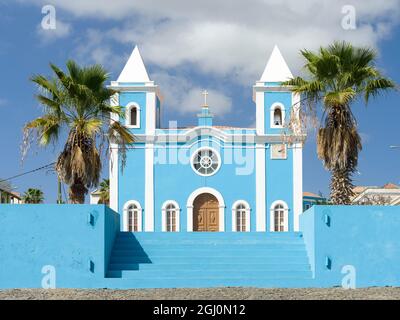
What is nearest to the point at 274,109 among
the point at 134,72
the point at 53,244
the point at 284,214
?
the point at 284,214

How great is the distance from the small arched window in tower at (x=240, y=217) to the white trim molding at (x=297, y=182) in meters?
2.29

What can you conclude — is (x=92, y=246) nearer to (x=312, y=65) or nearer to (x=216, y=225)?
(x=312, y=65)

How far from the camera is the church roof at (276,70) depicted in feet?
114

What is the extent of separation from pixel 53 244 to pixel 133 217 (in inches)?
520

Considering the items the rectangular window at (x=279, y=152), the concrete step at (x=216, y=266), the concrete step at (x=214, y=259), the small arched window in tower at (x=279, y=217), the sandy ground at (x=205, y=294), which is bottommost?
the sandy ground at (x=205, y=294)

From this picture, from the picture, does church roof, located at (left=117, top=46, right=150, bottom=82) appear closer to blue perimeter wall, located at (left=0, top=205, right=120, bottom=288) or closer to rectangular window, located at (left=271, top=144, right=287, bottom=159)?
rectangular window, located at (left=271, top=144, right=287, bottom=159)

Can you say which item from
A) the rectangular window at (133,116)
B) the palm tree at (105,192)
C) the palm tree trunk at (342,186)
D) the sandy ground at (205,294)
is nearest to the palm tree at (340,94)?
the palm tree trunk at (342,186)

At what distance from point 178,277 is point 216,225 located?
44.3 ft

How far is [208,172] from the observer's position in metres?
33.5

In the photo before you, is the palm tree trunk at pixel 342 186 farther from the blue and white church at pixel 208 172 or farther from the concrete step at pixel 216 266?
the blue and white church at pixel 208 172

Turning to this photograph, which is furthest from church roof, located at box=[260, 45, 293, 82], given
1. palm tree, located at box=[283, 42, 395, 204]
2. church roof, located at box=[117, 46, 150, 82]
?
palm tree, located at box=[283, 42, 395, 204]

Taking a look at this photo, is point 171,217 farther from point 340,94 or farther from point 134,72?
point 340,94

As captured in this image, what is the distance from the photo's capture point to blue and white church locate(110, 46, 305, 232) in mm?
32969

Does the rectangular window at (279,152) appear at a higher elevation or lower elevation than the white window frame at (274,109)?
lower
